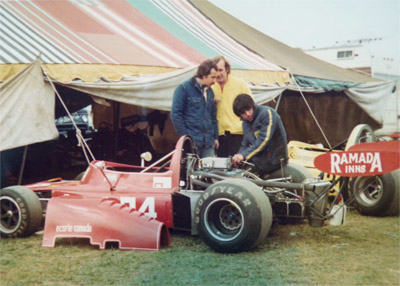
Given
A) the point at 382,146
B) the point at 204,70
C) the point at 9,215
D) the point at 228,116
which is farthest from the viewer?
the point at 228,116

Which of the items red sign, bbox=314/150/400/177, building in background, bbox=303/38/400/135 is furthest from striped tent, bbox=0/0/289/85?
building in background, bbox=303/38/400/135

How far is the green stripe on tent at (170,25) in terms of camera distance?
26.3 feet

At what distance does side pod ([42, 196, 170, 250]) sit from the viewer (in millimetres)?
3916

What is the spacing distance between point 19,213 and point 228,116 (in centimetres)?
279

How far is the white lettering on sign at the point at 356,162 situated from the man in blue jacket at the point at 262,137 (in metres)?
1.00

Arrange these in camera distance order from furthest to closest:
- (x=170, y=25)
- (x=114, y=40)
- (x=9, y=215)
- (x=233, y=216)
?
(x=170, y=25) < (x=114, y=40) < (x=9, y=215) < (x=233, y=216)

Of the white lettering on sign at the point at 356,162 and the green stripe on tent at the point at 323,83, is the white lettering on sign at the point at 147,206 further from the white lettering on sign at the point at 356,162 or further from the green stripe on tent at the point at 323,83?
the green stripe on tent at the point at 323,83

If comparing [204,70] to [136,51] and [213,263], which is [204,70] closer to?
[136,51]

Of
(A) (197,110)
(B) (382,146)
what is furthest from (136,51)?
(B) (382,146)

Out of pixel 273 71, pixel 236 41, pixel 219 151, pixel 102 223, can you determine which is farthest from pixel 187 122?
pixel 236 41

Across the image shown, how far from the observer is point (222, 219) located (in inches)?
155

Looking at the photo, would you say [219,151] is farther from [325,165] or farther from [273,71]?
[325,165]

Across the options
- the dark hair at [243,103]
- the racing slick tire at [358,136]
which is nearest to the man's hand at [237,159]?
the dark hair at [243,103]

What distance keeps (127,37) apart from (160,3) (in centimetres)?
165
